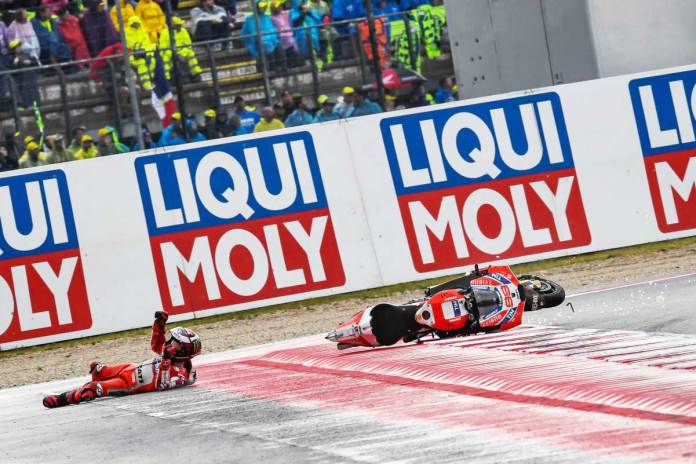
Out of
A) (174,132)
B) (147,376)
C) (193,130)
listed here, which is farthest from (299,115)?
(147,376)

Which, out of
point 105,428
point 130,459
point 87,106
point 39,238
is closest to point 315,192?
point 39,238

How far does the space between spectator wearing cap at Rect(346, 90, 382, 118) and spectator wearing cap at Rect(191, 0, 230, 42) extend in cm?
284

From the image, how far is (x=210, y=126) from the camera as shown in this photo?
728 inches

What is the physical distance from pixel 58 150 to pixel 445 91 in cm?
610

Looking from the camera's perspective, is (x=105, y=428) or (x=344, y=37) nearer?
(x=105, y=428)

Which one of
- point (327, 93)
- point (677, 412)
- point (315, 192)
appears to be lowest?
point (677, 412)

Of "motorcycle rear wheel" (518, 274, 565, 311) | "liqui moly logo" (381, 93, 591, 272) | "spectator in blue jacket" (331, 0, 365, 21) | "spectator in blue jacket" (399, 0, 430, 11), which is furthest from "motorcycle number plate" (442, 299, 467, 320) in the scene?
"spectator in blue jacket" (399, 0, 430, 11)

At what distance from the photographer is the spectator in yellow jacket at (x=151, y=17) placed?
19609 millimetres

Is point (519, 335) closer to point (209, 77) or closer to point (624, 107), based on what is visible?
point (624, 107)

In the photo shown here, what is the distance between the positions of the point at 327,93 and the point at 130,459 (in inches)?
497

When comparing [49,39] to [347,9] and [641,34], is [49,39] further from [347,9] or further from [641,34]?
[641,34]

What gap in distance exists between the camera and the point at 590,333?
10.4 meters

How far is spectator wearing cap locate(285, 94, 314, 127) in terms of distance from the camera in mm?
18752

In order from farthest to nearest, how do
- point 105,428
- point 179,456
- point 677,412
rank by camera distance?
point 105,428 → point 179,456 → point 677,412
